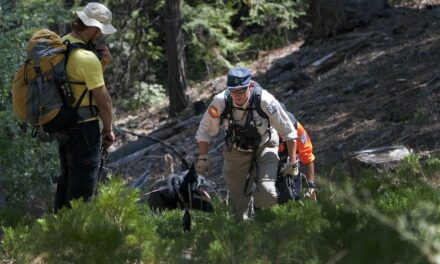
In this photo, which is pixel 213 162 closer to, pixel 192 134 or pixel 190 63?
pixel 192 134

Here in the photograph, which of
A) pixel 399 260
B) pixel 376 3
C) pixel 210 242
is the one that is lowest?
pixel 376 3

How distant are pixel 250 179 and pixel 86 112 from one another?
2.07 meters

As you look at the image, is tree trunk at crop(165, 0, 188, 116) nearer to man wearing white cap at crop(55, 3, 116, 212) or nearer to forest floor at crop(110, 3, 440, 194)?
forest floor at crop(110, 3, 440, 194)

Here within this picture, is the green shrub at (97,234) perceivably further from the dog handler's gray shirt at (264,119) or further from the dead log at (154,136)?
the dead log at (154,136)

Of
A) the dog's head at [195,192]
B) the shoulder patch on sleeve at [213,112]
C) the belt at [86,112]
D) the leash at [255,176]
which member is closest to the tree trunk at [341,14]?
the dog's head at [195,192]

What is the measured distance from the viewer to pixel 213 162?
46.4 feet

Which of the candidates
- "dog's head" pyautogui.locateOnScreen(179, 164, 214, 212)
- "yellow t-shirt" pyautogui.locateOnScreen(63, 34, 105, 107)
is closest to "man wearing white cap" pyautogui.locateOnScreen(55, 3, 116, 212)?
"yellow t-shirt" pyautogui.locateOnScreen(63, 34, 105, 107)

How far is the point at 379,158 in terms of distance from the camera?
1004 cm

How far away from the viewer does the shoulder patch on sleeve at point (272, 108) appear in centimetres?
713

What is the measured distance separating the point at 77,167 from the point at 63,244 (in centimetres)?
210

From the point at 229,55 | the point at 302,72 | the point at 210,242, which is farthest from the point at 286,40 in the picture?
the point at 210,242

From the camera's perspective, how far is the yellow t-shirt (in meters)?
6.15

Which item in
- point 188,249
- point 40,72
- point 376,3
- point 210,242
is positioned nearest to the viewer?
point 210,242

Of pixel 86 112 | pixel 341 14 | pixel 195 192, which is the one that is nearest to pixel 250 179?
pixel 195 192
